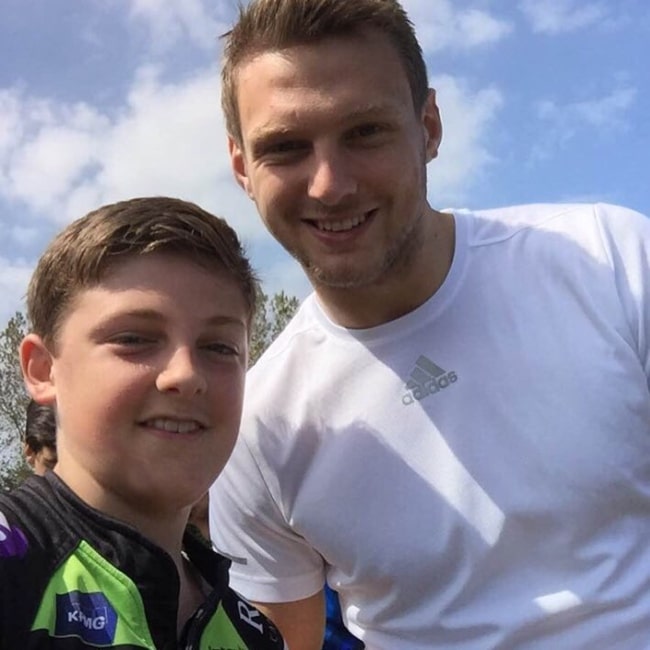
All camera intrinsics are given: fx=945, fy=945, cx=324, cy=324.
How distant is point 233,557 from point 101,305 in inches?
47.5

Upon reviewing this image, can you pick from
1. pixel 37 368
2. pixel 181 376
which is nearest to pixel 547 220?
pixel 181 376

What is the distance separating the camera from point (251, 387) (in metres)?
2.85

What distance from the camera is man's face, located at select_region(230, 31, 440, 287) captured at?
254 centimetres

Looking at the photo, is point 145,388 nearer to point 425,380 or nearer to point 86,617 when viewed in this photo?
point 86,617

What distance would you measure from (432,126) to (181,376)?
4.44 feet

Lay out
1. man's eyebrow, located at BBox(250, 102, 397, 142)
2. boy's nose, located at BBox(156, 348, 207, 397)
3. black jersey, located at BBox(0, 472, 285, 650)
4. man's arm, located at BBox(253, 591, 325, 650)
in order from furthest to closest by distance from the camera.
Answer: man's arm, located at BBox(253, 591, 325, 650) < man's eyebrow, located at BBox(250, 102, 397, 142) < boy's nose, located at BBox(156, 348, 207, 397) < black jersey, located at BBox(0, 472, 285, 650)

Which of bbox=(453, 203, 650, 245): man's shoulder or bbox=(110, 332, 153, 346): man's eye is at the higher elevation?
bbox=(453, 203, 650, 245): man's shoulder

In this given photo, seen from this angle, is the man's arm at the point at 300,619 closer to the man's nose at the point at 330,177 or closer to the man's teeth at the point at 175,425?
the man's teeth at the point at 175,425

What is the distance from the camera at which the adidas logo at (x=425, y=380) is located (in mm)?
Result: 2564

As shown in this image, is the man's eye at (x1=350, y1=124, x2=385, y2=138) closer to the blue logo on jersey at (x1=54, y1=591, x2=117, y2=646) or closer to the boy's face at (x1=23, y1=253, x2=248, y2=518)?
the boy's face at (x1=23, y1=253, x2=248, y2=518)

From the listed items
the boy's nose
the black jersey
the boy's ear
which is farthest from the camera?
the boy's ear

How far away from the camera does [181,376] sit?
6.41 feet

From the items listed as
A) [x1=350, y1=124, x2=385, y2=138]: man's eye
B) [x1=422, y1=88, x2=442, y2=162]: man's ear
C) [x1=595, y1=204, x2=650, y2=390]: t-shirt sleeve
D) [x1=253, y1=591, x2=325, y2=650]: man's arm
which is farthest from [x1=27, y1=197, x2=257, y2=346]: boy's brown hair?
[x1=253, y1=591, x2=325, y2=650]: man's arm

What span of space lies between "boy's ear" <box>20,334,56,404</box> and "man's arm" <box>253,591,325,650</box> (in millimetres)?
1203
